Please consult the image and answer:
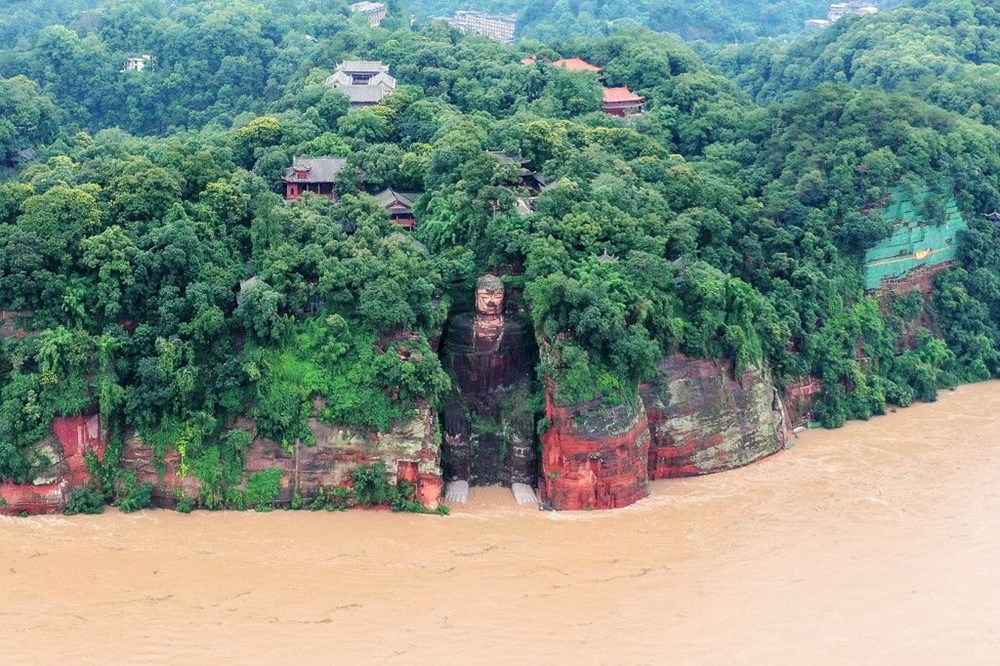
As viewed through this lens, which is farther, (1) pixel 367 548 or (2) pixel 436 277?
(2) pixel 436 277

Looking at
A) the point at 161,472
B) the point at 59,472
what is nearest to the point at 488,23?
the point at 161,472

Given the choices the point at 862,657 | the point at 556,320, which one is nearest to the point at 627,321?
the point at 556,320

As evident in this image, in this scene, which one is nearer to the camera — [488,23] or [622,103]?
[622,103]

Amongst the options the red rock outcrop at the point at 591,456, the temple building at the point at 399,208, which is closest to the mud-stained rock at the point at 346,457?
the red rock outcrop at the point at 591,456

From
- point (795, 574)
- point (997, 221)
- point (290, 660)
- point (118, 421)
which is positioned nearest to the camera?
point (290, 660)

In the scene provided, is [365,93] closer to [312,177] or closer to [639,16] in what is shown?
[312,177]

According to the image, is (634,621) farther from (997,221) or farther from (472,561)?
(997,221)

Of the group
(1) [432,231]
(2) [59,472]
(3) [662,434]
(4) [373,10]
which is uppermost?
(1) [432,231]
